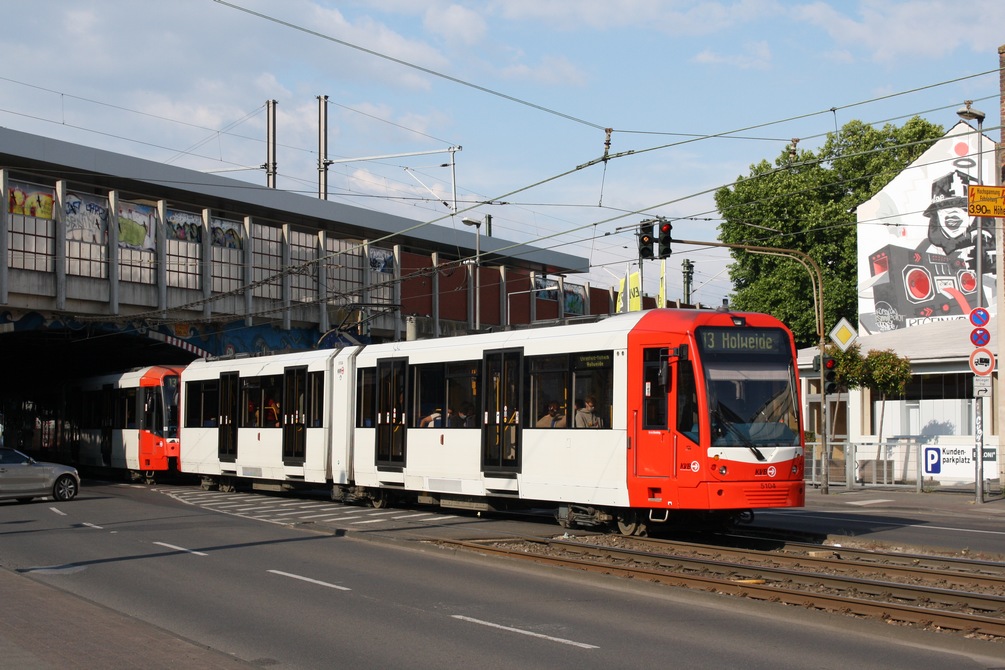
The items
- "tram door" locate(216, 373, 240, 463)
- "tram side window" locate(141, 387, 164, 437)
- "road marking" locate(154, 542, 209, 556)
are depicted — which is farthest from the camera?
"tram side window" locate(141, 387, 164, 437)

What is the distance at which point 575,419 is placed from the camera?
17500 millimetres

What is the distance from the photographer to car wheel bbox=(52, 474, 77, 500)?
25.7m

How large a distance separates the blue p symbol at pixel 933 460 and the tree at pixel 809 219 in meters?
24.3

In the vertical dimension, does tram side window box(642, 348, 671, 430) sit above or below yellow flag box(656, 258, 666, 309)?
below

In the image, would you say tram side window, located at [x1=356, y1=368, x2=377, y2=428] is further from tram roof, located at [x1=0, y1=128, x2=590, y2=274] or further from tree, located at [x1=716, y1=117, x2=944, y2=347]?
tree, located at [x1=716, y1=117, x2=944, y2=347]

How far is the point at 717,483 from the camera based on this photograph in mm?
15367

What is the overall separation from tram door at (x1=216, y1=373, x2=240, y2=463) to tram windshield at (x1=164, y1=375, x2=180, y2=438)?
4.59 meters

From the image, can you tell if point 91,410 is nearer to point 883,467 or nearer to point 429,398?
point 429,398

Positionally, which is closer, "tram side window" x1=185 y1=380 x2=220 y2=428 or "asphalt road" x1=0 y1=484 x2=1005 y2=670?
"asphalt road" x1=0 y1=484 x2=1005 y2=670

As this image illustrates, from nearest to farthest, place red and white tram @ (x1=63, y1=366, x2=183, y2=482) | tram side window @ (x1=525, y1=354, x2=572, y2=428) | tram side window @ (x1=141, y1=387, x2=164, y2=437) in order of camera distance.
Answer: tram side window @ (x1=525, y1=354, x2=572, y2=428)
red and white tram @ (x1=63, y1=366, x2=183, y2=482)
tram side window @ (x1=141, y1=387, x2=164, y2=437)

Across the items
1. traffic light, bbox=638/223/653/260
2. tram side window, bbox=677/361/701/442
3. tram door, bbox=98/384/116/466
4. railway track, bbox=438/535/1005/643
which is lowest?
railway track, bbox=438/535/1005/643

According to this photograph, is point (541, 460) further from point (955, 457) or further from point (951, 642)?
point (955, 457)

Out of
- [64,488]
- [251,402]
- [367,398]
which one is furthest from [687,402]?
[64,488]

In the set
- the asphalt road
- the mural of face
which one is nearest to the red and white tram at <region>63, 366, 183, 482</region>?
the asphalt road
